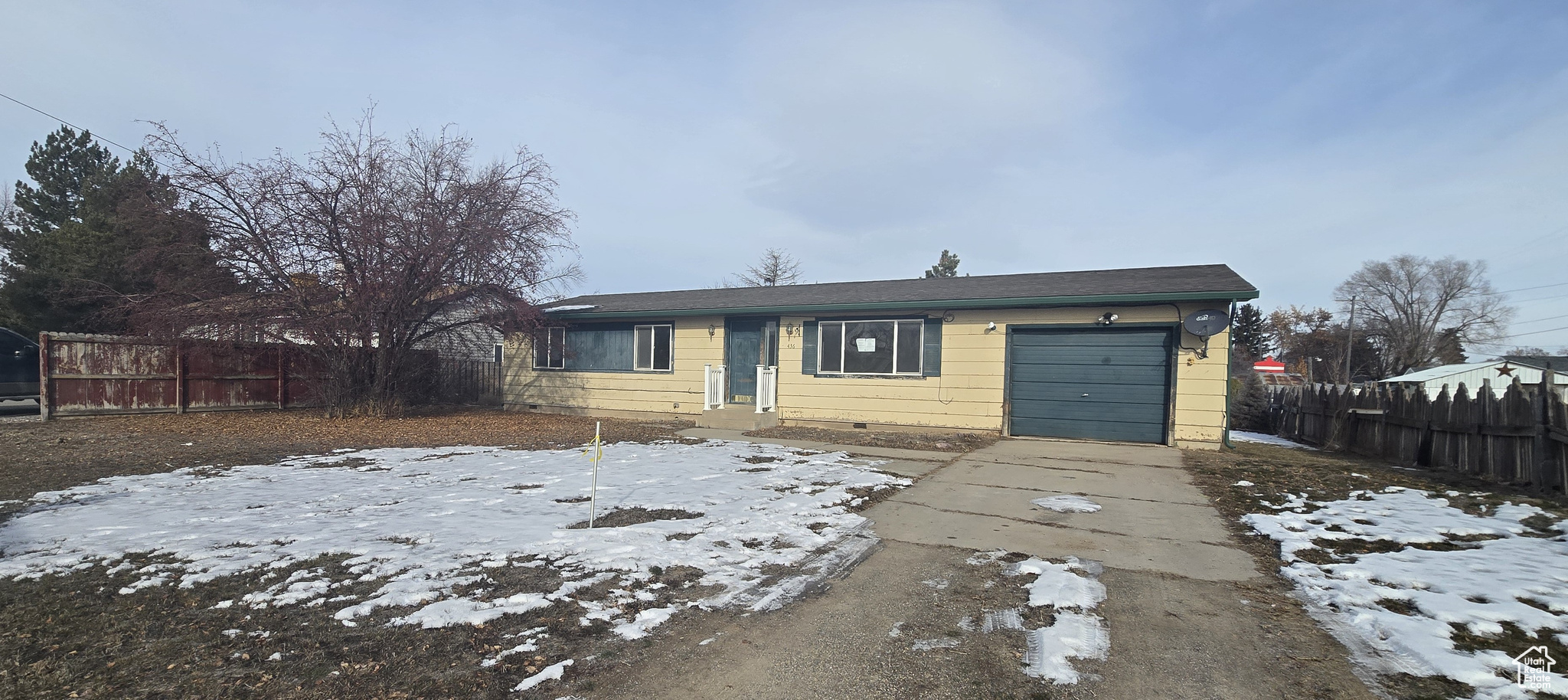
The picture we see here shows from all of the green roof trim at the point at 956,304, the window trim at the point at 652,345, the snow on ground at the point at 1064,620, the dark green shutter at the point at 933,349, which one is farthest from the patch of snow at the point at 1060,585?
the window trim at the point at 652,345

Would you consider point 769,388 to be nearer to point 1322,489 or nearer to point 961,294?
point 961,294

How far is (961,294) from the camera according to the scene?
12.1 metres

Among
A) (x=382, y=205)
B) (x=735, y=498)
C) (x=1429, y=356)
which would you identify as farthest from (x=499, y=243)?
(x=1429, y=356)

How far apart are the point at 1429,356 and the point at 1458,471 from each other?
167 ft

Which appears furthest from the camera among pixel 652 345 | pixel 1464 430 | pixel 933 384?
pixel 652 345

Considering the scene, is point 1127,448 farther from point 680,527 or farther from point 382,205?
point 382,205

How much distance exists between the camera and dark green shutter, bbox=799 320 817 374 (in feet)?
42.9

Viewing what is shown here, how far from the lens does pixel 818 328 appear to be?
1303cm

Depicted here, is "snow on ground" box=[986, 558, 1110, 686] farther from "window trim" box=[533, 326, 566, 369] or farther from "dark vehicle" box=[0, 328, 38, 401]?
"dark vehicle" box=[0, 328, 38, 401]

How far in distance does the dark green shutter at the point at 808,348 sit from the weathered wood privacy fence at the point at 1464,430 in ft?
28.3

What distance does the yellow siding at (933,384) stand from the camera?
10367 mm

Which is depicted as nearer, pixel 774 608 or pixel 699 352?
pixel 774 608

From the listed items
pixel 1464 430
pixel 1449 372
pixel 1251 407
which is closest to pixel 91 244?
pixel 1464 430

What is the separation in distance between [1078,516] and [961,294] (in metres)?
6.77
